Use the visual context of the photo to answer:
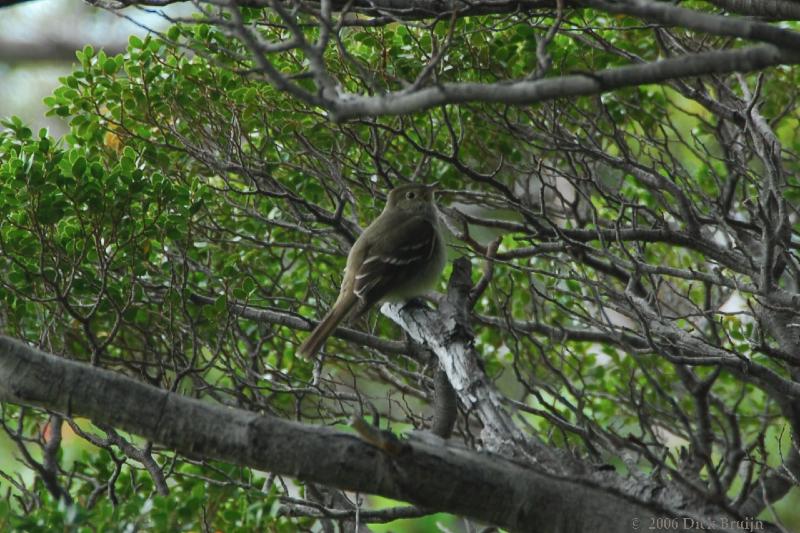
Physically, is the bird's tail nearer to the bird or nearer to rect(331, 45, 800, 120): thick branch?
the bird

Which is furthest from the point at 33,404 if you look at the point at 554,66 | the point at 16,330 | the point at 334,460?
the point at 554,66

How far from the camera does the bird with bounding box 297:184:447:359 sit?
695cm

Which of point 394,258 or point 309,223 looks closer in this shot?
point 309,223

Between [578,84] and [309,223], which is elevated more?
[309,223]

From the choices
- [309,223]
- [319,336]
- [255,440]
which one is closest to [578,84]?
[255,440]

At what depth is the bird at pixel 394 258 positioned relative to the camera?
274 inches

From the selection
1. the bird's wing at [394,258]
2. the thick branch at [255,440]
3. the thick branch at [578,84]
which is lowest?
the thick branch at [255,440]

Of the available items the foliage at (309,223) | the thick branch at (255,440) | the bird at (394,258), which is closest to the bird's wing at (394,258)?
the bird at (394,258)

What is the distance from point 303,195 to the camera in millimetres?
7520

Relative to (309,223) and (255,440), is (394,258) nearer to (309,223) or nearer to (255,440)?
(309,223)

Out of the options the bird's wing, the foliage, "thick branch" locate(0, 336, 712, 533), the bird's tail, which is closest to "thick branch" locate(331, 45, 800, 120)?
"thick branch" locate(0, 336, 712, 533)

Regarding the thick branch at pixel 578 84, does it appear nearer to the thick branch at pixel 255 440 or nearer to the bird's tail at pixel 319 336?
the thick branch at pixel 255 440

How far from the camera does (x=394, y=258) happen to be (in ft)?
24.2

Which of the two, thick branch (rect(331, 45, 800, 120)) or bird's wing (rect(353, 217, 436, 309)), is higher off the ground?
bird's wing (rect(353, 217, 436, 309))
